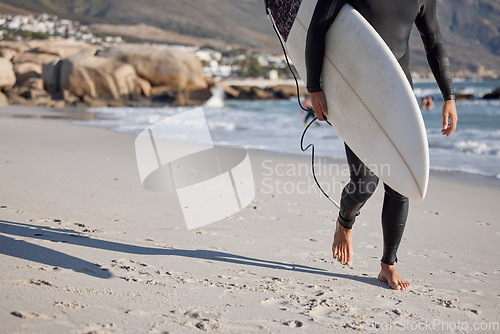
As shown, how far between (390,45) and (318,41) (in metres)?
0.36

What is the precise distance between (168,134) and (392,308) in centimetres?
847

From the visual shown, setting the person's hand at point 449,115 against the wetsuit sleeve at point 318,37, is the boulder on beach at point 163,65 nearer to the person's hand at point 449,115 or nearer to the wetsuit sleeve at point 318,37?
the wetsuit sleeve at point 318,37

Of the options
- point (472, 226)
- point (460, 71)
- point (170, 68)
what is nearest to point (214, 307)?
point (472, 226)

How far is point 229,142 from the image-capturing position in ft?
30.7

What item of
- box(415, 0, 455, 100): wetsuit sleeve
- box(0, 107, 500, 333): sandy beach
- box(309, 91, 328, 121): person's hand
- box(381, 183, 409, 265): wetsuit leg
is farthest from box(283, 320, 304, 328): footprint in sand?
box(415, 0, 455, 100): wetsuit sleeve

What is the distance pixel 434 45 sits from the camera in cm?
259

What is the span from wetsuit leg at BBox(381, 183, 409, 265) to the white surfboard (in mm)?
92

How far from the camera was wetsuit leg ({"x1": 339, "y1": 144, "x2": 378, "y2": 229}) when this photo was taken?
2.60 meters

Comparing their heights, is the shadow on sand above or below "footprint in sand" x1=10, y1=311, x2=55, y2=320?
below

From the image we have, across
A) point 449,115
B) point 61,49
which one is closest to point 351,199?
point 449,115

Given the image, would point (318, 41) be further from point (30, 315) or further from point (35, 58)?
point (35, 58)

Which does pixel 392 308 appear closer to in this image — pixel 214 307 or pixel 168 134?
pixel 214 307

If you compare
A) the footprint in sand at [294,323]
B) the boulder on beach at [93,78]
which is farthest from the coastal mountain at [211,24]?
the footprint in sand at [294,323]

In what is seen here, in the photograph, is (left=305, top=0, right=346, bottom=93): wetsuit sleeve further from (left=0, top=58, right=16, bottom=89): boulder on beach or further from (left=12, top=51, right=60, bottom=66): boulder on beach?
(left=12, top=51, right=60, bottom=66): boulder on beach
